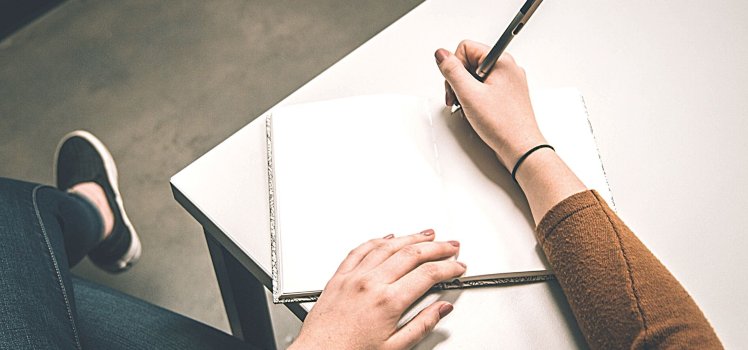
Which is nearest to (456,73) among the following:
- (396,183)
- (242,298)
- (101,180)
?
(396,183)

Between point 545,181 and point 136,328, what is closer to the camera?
point 545,181

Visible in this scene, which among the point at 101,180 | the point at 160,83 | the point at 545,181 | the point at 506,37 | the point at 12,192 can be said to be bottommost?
the point at 101,180

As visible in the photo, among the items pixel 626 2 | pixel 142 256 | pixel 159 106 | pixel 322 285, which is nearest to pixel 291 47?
pixel 159 106

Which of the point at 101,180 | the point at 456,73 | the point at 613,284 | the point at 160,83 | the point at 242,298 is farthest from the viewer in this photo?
the point at 160,83

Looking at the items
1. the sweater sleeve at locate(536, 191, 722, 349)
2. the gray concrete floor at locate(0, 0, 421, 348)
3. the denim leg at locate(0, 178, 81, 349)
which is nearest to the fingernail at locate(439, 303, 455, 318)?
the sweater sleeve at locate(536, 191, 722, 349)

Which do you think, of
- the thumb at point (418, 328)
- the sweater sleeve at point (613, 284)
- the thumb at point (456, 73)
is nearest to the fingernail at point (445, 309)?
the thumb at point (418, 328)

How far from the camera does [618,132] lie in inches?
26.0

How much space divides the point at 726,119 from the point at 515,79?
24 centimetres

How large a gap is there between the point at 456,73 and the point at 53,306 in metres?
0.52

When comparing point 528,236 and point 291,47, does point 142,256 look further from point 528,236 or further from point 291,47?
point 528,236

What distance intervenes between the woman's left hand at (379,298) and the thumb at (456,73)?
17 centimetres

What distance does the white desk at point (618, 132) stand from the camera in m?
0.56

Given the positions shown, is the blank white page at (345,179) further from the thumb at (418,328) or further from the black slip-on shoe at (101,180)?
the black slip-on shoe at (101,180)

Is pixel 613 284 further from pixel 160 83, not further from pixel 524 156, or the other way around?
pixel 160 83
